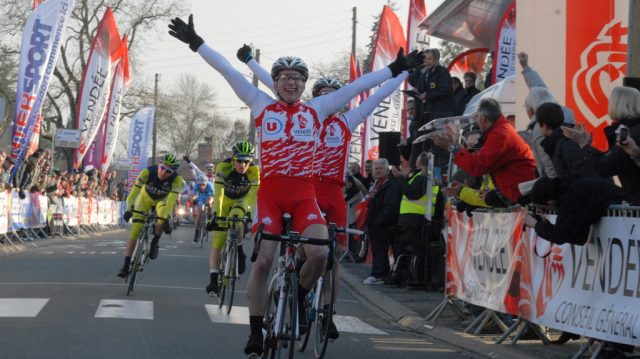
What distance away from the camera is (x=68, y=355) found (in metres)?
8.94

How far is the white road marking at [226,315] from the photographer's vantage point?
39.8 feet

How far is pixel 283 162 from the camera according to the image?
28.9 ft

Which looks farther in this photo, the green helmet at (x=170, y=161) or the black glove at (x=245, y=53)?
the green helmet at (x=170, y=161)

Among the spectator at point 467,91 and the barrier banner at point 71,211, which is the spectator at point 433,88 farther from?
the barrier banner at point 71,211

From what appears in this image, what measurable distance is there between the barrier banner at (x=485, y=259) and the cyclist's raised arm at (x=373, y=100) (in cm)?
162

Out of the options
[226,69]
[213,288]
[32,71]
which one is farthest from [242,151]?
[32,71]

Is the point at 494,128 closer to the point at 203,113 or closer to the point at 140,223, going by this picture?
the point at 140,223

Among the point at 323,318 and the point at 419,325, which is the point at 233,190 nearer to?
the point at 419,325

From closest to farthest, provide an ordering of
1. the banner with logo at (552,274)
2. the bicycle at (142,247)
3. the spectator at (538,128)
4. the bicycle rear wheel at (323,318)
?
the banner with logo at (552,274), the bicycle rear wheel at (323,318), the spectator at (538,128), the bicycle at (142,247)

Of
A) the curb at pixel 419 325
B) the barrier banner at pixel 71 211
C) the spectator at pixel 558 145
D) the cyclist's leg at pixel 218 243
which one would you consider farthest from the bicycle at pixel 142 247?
the barrier banner at pixel 71 211

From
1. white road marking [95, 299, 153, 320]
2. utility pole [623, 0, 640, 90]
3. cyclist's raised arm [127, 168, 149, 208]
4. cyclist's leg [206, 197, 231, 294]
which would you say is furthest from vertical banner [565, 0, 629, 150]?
cyclist's raised arm [127, 168, 149, 208]

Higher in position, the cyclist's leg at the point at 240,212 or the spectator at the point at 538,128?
the spectator at the point at 538,128

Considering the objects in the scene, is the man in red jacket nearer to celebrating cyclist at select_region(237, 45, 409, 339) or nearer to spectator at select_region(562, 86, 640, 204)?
celebrating cyclist at select_region(237, 45, 409, 339)

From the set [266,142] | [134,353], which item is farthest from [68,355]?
[266,142]
